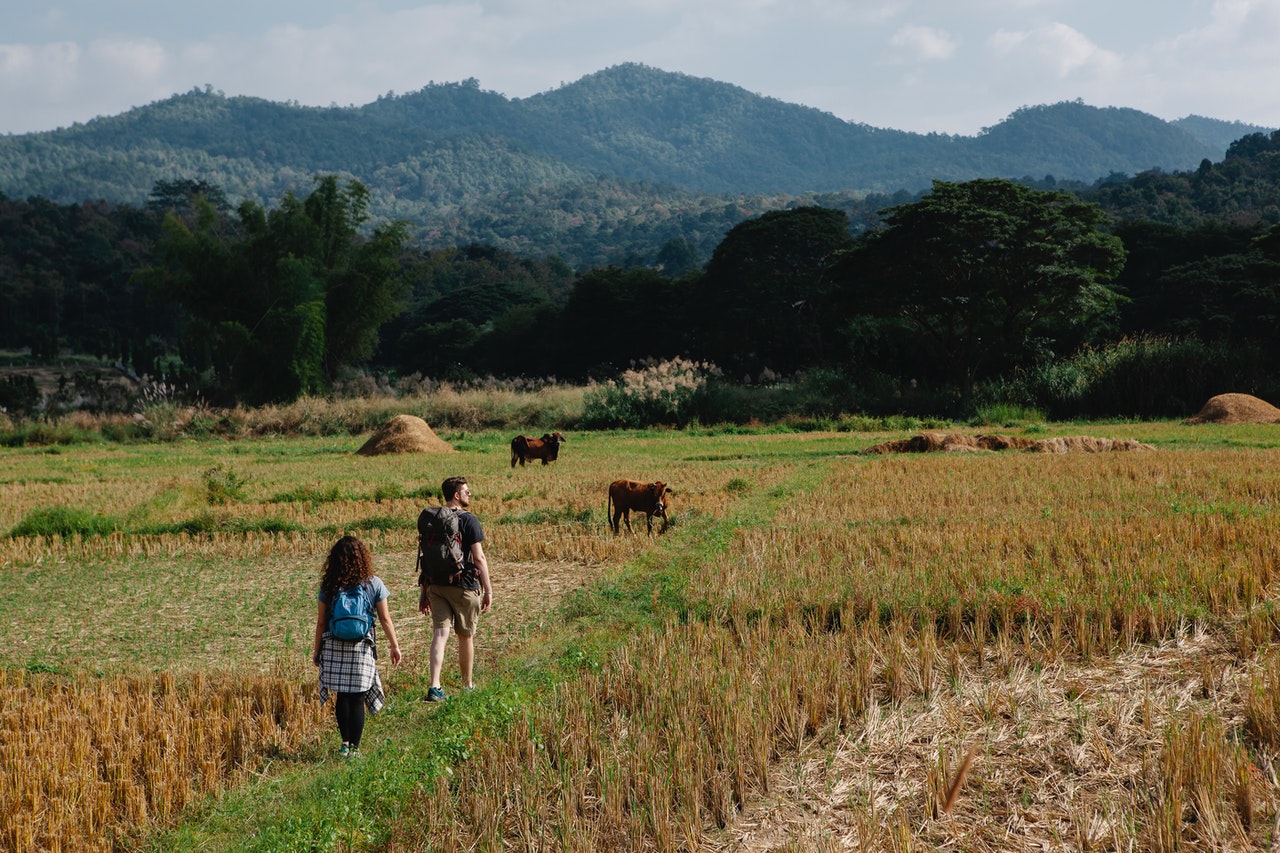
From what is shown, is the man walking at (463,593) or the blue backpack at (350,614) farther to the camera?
the man walking at (463,593)

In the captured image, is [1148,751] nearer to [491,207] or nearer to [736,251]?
[736,251]

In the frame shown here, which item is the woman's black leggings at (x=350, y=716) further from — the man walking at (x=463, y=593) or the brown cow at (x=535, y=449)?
the brown cow at (x=535, y=449)

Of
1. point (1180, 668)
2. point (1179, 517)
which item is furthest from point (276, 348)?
point (1180, 668)

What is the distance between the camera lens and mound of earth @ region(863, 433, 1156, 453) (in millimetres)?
18016

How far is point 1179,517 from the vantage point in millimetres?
9859

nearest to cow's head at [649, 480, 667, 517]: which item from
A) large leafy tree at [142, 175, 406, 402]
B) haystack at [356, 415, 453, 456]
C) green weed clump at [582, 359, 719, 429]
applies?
haystack at [356, 415, 453, 456]

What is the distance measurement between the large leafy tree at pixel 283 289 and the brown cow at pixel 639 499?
27024mm

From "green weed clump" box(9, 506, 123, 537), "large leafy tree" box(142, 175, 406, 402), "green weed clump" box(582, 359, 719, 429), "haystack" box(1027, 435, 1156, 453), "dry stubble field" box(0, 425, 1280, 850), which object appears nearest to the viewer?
"dry stubble field" box(0, 425, 1280, 850)

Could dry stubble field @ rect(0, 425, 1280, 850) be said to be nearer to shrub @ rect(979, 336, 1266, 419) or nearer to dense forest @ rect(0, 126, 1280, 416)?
shrub @ rect(979, 336, 1266, 419)

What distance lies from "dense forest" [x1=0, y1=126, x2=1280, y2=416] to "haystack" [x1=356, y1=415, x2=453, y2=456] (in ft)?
42.9

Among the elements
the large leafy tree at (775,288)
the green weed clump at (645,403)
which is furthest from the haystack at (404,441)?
the large leafy tree at (775,288)

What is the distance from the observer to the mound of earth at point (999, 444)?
18.0 meters

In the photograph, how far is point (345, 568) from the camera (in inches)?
222

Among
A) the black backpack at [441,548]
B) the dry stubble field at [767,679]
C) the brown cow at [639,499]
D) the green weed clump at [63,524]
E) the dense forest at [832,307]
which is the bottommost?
the dry stubble field at [767,679]
